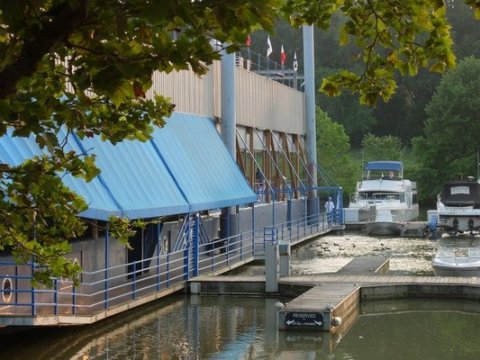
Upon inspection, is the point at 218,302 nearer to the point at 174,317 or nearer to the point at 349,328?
the point at 174,317

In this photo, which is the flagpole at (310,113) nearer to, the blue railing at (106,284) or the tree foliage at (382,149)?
the blue railing at (106,284)

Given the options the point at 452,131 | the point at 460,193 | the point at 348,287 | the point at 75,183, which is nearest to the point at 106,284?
the point at 75,183

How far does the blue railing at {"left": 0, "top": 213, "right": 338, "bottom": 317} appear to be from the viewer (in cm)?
1675

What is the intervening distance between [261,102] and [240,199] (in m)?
12.9

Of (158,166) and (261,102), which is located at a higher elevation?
(261,102)

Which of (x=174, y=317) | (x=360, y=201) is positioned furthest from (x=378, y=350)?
(x=360, y=201)

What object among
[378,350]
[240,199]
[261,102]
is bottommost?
[378,350]

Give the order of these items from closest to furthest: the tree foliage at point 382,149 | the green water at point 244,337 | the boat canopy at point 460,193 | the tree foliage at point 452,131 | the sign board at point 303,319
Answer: the green water at point 244,337
the sign board at point 303,319
the boat canopy at point 460,193
the tree foliage at point 452,131
the tree foliage at point 382,149

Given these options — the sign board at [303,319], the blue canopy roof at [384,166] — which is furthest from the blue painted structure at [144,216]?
the blue canopy roof at [384,166]

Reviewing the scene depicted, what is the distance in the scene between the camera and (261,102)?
4162cm

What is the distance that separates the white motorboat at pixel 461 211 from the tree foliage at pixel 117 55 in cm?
3907

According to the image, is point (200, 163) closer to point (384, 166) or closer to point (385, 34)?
point (385, 34)

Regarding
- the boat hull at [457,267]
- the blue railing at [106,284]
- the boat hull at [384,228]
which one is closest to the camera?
the blue railing at [106,284]

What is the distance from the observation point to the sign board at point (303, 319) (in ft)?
60.3
